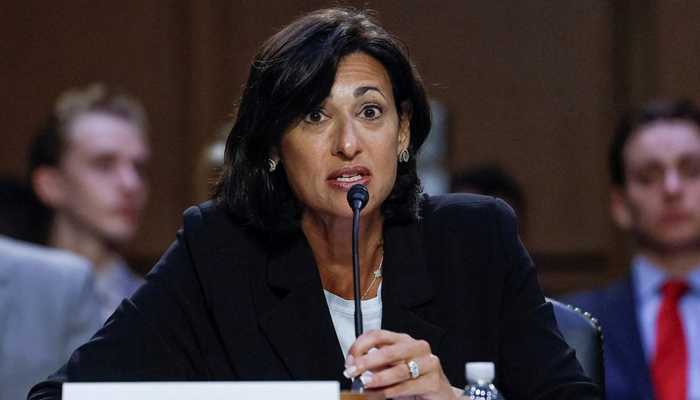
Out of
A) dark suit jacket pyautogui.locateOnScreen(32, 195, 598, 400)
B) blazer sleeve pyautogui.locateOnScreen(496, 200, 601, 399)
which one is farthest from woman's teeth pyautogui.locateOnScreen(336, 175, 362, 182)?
blazer sleeve pyautogui.locateOnScreen(496, 200, 601, 399)

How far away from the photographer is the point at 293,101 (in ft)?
6.79

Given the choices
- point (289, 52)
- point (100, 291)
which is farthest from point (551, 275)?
point (289, 52)

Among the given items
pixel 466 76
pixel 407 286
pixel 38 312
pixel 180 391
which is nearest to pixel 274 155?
pixel 407 286

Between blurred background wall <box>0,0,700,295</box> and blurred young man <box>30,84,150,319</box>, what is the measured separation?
331 millimetres

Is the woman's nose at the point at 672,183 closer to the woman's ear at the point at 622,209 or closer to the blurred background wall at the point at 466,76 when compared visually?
the woman's ear at the point at 622,209

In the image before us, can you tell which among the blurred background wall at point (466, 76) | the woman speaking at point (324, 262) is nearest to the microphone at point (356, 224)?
the woman speaking at point (324, 262)

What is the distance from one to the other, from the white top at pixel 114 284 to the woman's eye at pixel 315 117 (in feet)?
7.24

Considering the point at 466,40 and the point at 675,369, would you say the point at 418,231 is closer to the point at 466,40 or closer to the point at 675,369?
the point at 675,369

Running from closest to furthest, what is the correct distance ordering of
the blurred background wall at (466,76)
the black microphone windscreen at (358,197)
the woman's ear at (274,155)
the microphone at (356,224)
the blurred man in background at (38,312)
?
the microphone at (356,224)
the black microphone windscreen at (358,197)
the woman's ear at (274,155)
the blurred man in background at (38,312)
the blurred background wall at (466,76)

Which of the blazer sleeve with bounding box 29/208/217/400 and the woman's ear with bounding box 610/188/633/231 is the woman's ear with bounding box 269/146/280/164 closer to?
the blazer sleeve with bounding box 29/208/217/400

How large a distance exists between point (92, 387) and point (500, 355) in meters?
0.96

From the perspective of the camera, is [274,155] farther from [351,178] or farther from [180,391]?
[180,391]

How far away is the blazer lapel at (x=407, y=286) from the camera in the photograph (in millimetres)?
2053

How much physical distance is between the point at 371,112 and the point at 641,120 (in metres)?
1.75
